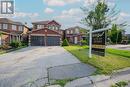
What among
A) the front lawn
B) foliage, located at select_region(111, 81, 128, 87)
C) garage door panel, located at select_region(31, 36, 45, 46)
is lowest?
foliage, located at select_region(111, 81, 128, 87)

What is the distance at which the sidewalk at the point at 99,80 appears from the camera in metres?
9.14

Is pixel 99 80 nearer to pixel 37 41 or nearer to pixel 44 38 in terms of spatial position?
pixel 37 41

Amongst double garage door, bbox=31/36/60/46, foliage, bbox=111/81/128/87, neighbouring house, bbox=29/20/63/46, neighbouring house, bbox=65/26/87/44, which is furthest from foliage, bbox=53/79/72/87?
neighbouring house, bbox=65/26/87/44

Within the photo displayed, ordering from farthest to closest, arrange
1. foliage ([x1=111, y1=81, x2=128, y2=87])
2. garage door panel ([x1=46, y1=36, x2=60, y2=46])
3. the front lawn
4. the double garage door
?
garage door panel ([x1=46, y1=36, x2=60, y2=46]) < the double garage door < the front lawn < foliage ([x1=111, y1=81, x2=128, y2=87])

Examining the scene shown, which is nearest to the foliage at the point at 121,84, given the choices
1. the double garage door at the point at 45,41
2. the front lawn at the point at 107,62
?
the front lawn at the point at 107,62

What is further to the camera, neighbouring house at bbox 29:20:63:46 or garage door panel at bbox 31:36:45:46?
neighbouring house at bbox 29:20:63:46

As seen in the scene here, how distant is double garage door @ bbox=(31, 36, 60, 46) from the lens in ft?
208

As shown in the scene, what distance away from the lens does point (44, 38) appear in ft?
211

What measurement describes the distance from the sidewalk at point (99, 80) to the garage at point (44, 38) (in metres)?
53.4

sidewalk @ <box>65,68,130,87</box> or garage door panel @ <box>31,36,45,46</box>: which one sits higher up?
garage door panel @ <box>31,36,45,46</box>

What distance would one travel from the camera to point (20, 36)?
66750 mm

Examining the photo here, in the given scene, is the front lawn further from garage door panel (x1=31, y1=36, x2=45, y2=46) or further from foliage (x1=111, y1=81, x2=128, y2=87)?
garage door panel (x1=31, y1=36, x2=45, y2=46)

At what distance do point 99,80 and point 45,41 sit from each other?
5474 centimetres

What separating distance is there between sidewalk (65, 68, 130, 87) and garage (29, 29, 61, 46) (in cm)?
5339
